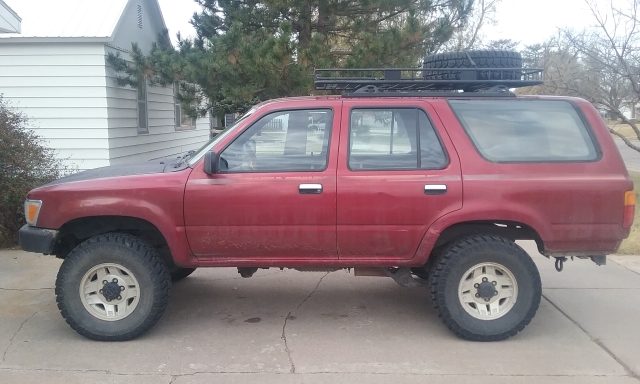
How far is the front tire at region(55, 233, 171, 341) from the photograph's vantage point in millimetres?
4863

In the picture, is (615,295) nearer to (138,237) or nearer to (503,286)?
(503,286)

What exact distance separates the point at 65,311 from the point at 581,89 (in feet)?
32.1

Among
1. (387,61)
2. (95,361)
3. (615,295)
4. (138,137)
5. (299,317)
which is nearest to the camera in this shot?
(95,361)

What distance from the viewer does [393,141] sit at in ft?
16.1

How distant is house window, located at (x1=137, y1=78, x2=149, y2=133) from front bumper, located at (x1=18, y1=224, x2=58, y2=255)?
8228 mm

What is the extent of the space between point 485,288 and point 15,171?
6.05 m

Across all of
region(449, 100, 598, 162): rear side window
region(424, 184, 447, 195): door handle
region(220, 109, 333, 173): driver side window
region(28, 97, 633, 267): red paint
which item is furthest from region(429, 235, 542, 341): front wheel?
region(220, 109, 333, 173): driver side window

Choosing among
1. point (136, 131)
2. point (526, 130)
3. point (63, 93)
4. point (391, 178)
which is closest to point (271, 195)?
point (391, 178)

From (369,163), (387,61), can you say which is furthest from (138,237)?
(387,61)

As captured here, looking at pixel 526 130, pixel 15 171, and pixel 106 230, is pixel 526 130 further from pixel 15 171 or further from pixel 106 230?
pixel 15 171

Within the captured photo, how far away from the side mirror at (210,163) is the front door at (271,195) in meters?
0.06

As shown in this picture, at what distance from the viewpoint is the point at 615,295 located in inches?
242

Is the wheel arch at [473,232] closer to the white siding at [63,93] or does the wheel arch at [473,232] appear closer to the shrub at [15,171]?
the shrub at [15,171]

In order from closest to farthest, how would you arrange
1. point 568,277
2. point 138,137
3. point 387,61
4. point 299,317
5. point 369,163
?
point 369,163 < point 299,317 < point 568,277 < point 387,61 < point 138,137
